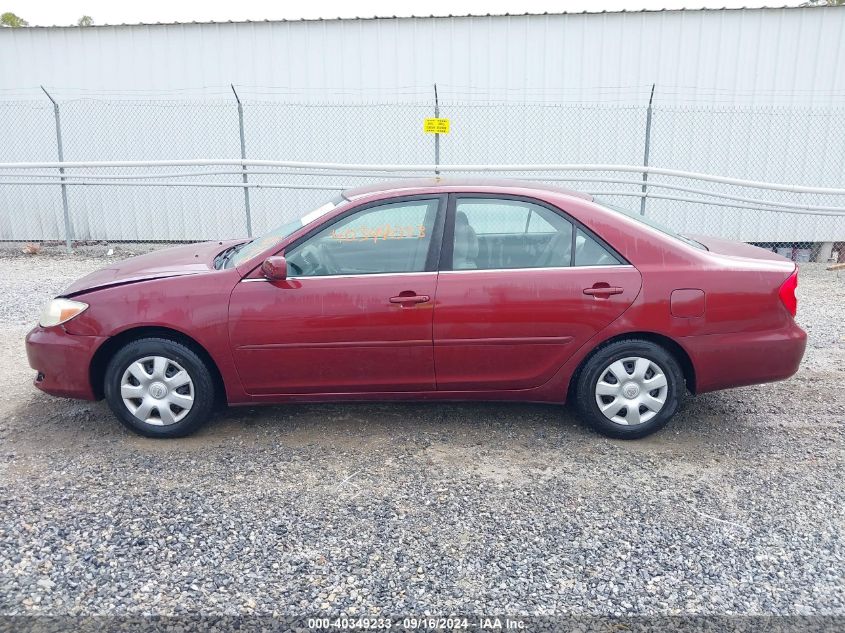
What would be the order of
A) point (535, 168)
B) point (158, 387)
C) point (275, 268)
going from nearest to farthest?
point (275, 268)
point (158, 387)
point (535, 168)

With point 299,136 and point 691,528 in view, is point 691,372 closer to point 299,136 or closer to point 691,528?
point 691,528

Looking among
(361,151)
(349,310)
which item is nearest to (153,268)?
(349,310)

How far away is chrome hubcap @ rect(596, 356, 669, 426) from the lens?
412 cm

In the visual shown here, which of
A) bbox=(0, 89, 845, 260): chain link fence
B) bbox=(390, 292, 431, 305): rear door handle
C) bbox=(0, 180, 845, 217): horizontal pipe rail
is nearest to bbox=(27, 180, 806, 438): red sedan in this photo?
bbox=(390, 292, 431, 305): rear door handle

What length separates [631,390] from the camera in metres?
4.14

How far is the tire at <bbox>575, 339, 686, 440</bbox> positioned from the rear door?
0.63 feet

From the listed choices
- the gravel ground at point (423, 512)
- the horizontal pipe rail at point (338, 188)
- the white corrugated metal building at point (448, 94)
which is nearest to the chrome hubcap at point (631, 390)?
the gravel ground at point (423, 512)

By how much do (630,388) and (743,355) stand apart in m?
0.67

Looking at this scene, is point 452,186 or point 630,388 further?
point 452,186

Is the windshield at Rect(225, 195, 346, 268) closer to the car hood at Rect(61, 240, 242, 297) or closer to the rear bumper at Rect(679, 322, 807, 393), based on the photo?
the car hood at Rect(61, 240, 242, 297)

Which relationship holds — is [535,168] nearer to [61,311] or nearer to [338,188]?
[338,188]

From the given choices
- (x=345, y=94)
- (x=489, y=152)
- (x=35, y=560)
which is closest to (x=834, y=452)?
(x=35, y=560)

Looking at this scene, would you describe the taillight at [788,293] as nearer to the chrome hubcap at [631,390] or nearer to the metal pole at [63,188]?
the chrome hubcap at [631,390]

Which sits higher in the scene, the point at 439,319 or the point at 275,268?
the point at 275,268
